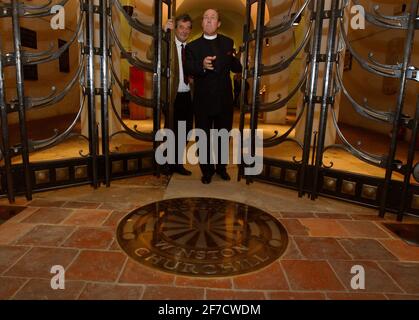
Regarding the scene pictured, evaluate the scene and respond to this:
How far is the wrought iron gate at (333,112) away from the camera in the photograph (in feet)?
8.16

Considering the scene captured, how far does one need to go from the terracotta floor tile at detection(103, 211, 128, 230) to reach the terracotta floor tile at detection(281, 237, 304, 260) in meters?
1.14

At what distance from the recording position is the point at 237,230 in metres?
2.23

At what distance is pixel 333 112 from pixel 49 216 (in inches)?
96.1

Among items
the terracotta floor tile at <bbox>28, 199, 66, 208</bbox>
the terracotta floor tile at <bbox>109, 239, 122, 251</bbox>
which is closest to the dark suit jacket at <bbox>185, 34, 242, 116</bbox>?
the terracotta floor tile at <bbox>28, 199, 66, 208</bbox>

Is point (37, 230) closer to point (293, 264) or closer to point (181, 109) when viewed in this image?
point (293, 264)

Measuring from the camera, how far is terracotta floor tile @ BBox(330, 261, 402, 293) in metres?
1.62

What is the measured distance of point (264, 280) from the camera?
1.66 metres

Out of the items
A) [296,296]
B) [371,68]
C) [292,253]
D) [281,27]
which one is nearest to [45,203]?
[292,253]

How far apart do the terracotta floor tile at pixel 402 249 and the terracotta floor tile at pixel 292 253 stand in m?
0.59

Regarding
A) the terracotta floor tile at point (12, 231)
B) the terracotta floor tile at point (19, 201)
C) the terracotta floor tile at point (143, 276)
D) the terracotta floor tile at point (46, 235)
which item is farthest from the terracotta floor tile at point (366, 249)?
the terracotta floor tile at point (19, 201)

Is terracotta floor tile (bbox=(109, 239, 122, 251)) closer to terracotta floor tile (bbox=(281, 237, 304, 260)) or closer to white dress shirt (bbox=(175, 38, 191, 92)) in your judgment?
terracotta floor tile (bbox=(281, 237, 304, 260))
